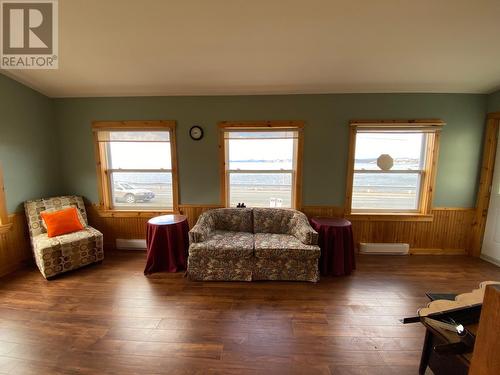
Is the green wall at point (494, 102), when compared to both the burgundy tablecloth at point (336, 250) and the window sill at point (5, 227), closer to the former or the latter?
the burgundy tablecloth at point (336, 250)

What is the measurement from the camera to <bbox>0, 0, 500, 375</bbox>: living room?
173 cm

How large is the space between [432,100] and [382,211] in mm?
1740

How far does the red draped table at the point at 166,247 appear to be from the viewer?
107 inches

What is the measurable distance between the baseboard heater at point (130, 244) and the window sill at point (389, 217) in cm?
331

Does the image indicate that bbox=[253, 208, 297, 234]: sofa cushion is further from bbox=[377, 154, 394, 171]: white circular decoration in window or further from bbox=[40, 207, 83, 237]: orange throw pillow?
bbox=[40, 207, 83, 237]: orange throw pillow

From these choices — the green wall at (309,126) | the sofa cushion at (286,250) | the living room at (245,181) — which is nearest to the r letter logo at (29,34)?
the living room at (245,181)

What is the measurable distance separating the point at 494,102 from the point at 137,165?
5.30m

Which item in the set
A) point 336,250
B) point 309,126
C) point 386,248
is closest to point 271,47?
point 309,126

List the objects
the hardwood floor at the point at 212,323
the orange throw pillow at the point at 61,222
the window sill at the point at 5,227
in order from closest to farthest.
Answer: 1. the hardwood floor at the point at 212,323
2. the window sill at the point at 5,227
3. the orange throw pillow at the point at 61,222

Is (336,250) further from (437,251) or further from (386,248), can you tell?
(437,251)

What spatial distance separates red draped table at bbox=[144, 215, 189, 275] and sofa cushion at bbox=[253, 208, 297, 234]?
40.4 inches

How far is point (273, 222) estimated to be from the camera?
9.95 feet

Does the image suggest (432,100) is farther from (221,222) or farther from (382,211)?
(221,222)

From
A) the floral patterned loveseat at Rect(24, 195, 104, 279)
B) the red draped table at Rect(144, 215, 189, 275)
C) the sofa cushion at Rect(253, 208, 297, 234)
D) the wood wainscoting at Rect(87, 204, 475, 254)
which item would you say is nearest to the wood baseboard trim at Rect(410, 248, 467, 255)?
the wood wainscoting at Rect(87, 204, 475, 254)
